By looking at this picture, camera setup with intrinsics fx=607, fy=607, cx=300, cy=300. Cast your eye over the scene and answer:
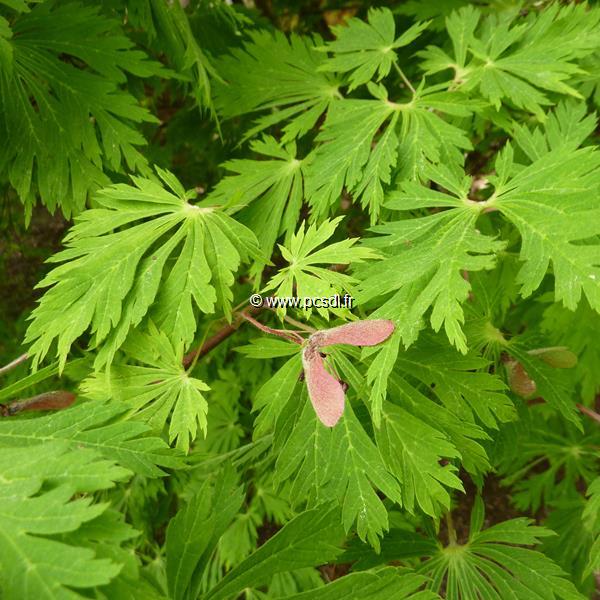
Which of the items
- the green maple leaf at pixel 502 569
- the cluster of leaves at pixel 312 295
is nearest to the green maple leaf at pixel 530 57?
the cluster of leaves at pixel 312 295

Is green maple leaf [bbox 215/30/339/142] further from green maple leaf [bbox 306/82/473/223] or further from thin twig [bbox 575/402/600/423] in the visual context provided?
thin twig [bbox 575/402/600/423]

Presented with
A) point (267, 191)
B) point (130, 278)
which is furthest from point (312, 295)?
point (267, 191)

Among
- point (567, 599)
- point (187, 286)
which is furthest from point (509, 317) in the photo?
point (187, 286)

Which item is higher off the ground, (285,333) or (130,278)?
(130,278)

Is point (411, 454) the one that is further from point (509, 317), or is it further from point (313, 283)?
point (509, 317)

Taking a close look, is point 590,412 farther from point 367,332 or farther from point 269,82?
point 269,82

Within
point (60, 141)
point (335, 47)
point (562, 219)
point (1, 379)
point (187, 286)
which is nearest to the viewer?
point (562, 219)
